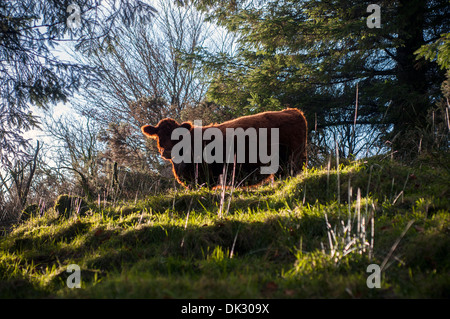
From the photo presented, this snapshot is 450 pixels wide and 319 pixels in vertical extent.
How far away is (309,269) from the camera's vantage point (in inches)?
94.5

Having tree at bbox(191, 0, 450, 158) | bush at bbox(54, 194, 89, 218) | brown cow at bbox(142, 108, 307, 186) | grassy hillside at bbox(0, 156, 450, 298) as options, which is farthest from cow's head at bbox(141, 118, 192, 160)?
tree at bbox(191, 0, 450, 158)

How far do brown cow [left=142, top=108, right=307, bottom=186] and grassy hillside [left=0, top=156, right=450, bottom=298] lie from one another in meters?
0.44

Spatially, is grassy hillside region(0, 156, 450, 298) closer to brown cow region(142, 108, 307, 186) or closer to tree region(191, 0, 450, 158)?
brown cow region(142, 108, 307, 186)

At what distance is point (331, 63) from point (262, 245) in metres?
5.45

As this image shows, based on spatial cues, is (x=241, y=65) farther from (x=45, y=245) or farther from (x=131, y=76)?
(x=45, y=245)

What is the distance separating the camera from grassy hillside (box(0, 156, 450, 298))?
220 cm

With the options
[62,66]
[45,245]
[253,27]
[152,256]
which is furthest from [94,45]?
[152,256]

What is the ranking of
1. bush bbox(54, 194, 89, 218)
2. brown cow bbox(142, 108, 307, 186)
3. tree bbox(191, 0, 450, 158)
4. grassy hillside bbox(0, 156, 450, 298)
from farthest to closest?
tree bbox(191, 0, 450, 158)
brown cow bbox(142, 108, 307, 186)
bush bbox(54, 194, 89, 218)
grassy hillside bbox(0, 156, 450, 298)

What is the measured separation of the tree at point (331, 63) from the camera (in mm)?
6727

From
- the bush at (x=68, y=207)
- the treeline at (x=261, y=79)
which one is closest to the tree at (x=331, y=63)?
the treeline at (x=261, y=79)

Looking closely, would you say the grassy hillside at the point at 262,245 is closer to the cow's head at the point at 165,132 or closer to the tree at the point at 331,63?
the cow's head at the point at 165,132

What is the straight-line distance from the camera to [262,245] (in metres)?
3.07

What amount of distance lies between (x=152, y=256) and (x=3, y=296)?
1182 millimetres

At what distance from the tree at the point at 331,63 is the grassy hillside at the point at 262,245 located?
2.87 metres
